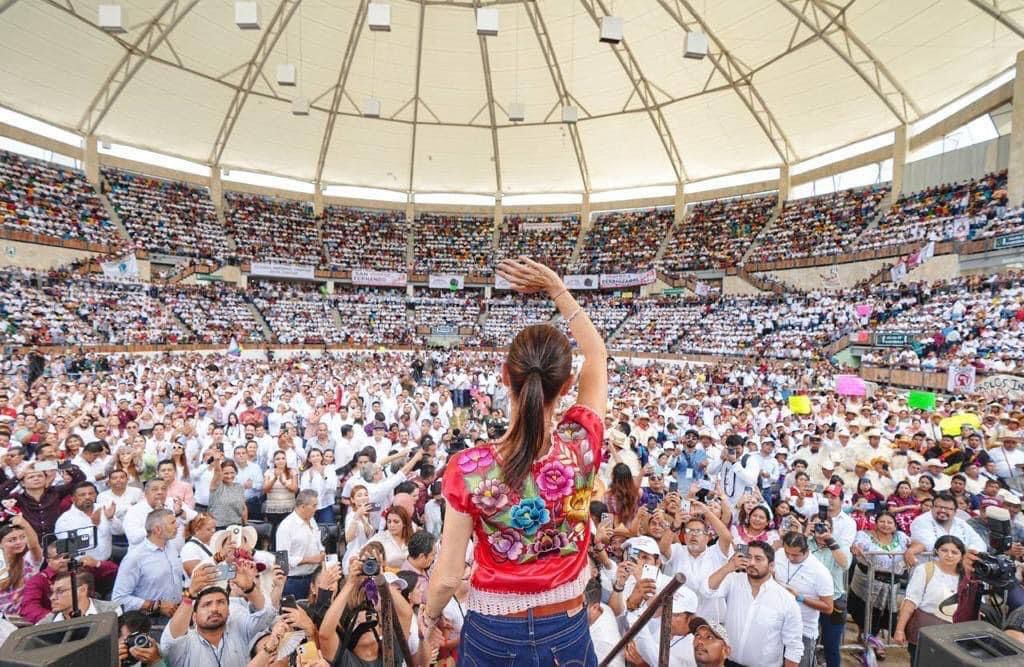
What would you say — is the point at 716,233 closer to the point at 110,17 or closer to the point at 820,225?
the point at 820,225

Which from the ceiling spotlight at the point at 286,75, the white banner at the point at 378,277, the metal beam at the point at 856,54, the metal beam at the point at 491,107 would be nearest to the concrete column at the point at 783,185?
the metal beam at the point at 856,54

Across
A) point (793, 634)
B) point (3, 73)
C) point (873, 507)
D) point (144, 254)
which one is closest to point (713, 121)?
point (873, 507)

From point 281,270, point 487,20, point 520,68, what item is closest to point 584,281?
point 520,68

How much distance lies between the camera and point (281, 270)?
3472 cm

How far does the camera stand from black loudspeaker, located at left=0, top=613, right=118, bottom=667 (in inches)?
52.5

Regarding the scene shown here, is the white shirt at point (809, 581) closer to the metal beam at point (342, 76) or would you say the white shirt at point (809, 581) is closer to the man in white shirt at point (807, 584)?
the man in white shirt at point (807, 584)

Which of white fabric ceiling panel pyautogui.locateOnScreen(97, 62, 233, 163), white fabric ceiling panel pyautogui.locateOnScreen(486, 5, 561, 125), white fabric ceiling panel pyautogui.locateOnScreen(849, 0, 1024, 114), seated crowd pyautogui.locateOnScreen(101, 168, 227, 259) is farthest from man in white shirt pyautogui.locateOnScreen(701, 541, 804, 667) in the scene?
seated crowd pyautogui.locateOnScreen(101, 168, 227, 259)

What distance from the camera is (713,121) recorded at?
29203 mm

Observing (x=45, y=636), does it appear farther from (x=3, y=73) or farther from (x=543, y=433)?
(x=3, y=73)

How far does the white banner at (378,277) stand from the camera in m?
37.0

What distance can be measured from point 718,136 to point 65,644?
112 ft

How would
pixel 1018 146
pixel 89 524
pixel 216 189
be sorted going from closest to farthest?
pixel 89 524 → pixel 1018 146 → pixel 216 189

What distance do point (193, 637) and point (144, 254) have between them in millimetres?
32820

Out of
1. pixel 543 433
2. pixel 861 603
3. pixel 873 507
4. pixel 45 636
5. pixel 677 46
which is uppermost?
pixel 677 46
